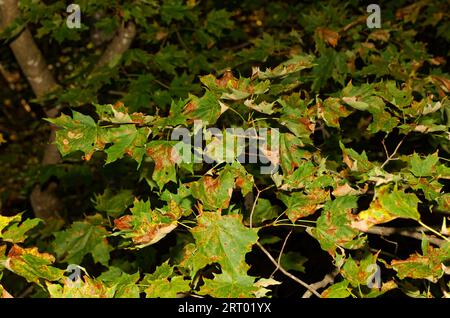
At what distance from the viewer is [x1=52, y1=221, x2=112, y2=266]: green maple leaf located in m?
2.92

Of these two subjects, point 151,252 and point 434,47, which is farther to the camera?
point 434,47

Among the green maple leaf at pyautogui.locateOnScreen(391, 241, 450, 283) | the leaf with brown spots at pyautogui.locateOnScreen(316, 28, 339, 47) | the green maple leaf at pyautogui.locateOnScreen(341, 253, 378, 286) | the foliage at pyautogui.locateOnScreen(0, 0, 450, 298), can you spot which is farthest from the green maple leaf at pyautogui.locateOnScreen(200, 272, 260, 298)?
the leaf with brown spots at pyautogui.locateOnScreen(316, 28, 339, 47)

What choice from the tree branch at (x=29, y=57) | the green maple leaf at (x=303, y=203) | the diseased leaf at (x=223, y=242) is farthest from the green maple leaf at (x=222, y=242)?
the tree branch at (x=29, y=57)

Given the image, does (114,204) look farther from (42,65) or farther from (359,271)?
(42,65)

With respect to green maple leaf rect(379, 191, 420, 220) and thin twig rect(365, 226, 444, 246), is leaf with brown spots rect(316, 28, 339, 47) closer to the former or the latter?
thin twig rect(365, 226, 444, 246)

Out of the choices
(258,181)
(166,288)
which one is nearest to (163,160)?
(166,288)

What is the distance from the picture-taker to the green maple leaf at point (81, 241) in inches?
115

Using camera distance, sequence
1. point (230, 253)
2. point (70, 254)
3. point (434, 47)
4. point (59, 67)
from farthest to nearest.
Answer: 1. point (59, 67)
2. point (434, 47)
3. point (70, 254)
4. point (230, 253)

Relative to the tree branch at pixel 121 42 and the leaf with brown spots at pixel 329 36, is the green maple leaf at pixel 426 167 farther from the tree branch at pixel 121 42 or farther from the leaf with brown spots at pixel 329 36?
the tree branch at pixel 121 42

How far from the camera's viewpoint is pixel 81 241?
2.98 meters

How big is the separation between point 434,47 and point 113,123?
4151 mm
